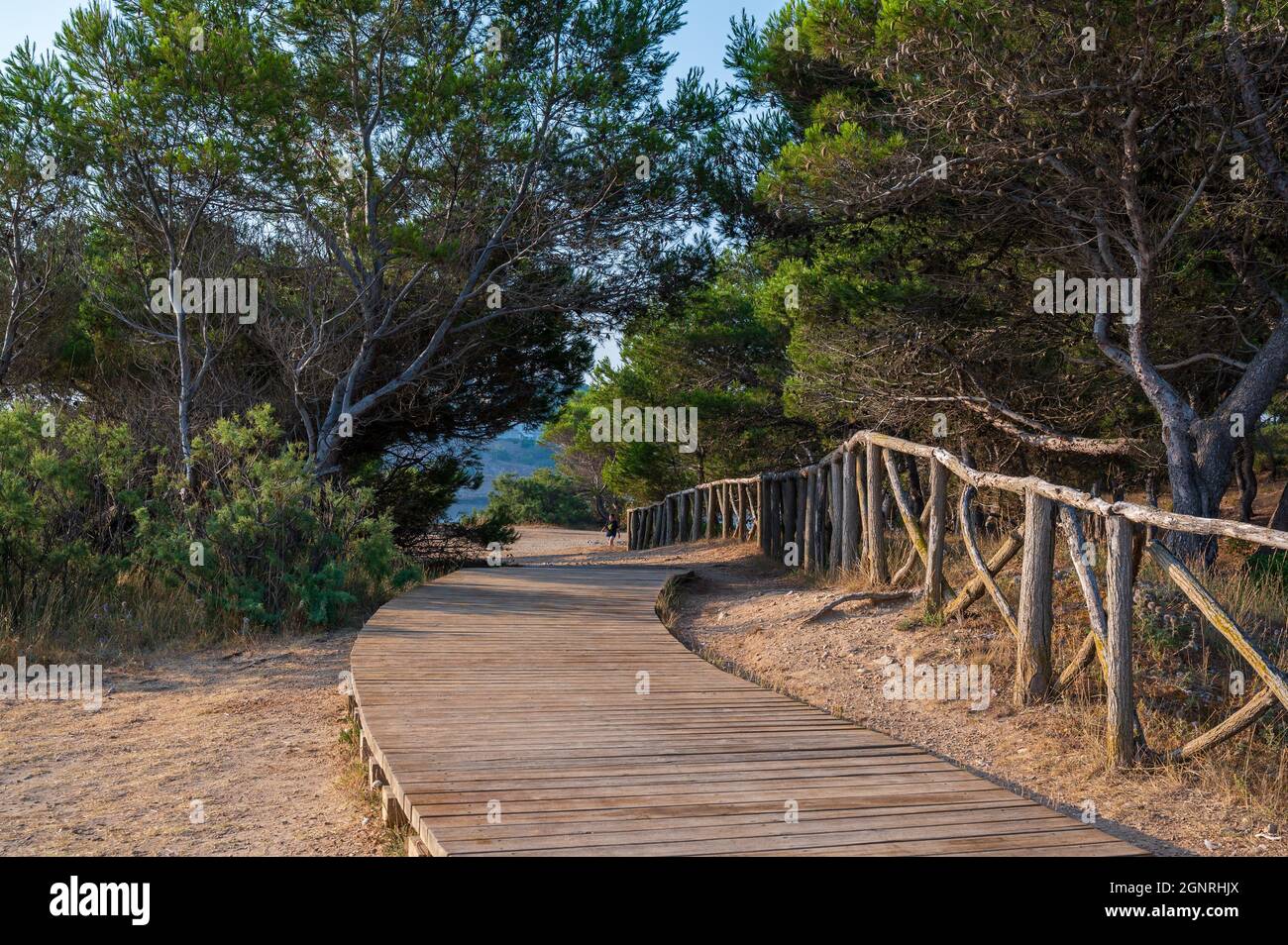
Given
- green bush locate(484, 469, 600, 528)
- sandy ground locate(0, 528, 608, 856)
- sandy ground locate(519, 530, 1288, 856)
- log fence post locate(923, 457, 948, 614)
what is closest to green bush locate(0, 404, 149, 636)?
sandy ground locate(0, 528, 608, 856)

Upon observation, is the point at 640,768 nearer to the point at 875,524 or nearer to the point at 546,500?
the point at 875,524

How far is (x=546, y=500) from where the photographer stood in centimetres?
4456

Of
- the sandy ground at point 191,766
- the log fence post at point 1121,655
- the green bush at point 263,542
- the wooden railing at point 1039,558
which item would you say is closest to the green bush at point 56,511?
the green bush at point 263,542

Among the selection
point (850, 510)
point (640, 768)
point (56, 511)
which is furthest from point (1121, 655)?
point (56, 511)

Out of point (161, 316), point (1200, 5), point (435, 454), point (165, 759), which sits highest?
point (1200, 5)

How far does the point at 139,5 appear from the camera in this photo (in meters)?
10.9

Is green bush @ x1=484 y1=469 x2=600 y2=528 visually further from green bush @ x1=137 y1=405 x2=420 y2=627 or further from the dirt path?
the dirt path

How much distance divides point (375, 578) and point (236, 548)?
59.7 inches

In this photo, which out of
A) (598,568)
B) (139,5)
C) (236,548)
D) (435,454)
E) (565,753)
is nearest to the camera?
(565,753)

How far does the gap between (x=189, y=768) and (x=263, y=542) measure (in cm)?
393

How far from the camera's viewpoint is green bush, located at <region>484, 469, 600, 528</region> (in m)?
43.4

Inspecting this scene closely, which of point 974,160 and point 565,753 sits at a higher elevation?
point 974,160
